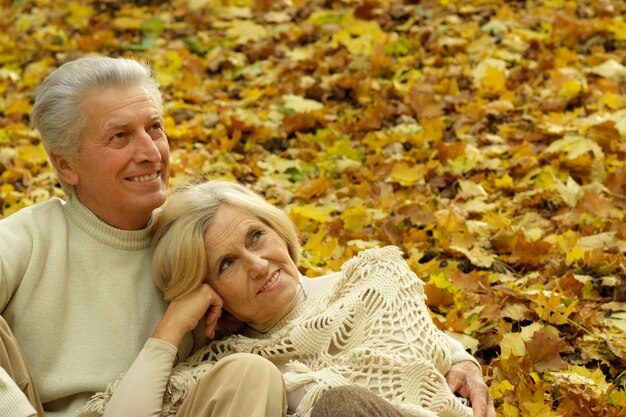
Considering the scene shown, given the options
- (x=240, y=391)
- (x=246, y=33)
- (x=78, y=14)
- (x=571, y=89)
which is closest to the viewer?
(x=240, y=391)

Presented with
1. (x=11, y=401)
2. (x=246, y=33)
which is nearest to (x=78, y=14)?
(x=246, y=33)

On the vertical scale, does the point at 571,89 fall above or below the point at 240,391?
below

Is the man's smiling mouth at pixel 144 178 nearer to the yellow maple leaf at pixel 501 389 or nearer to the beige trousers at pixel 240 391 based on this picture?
the beige trousers at pixel 240 391

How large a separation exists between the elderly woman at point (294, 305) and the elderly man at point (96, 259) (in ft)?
0.26

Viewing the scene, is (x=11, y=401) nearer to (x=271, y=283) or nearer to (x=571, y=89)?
(x=271, y=283)

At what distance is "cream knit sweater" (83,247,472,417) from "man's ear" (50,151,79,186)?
2.26ft

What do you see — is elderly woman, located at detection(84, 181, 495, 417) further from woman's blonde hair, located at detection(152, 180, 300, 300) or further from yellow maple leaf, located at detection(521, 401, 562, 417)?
yellow maple leaf, located at detection(521, 401, 562, 417)

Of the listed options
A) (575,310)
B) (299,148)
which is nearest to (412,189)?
(299,148)

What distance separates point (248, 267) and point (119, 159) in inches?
20.7

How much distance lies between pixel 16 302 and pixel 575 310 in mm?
1993

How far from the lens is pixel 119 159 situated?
2.85 meters

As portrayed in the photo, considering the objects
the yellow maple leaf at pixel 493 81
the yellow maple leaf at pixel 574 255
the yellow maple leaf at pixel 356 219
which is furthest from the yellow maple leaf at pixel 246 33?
the yellow maple leaf at pixel 574 255

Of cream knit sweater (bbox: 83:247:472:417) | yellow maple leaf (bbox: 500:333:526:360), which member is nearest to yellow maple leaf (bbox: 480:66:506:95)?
yellow maple leaf (bbox: 500:333:526:360)

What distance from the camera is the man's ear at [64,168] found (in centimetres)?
292
